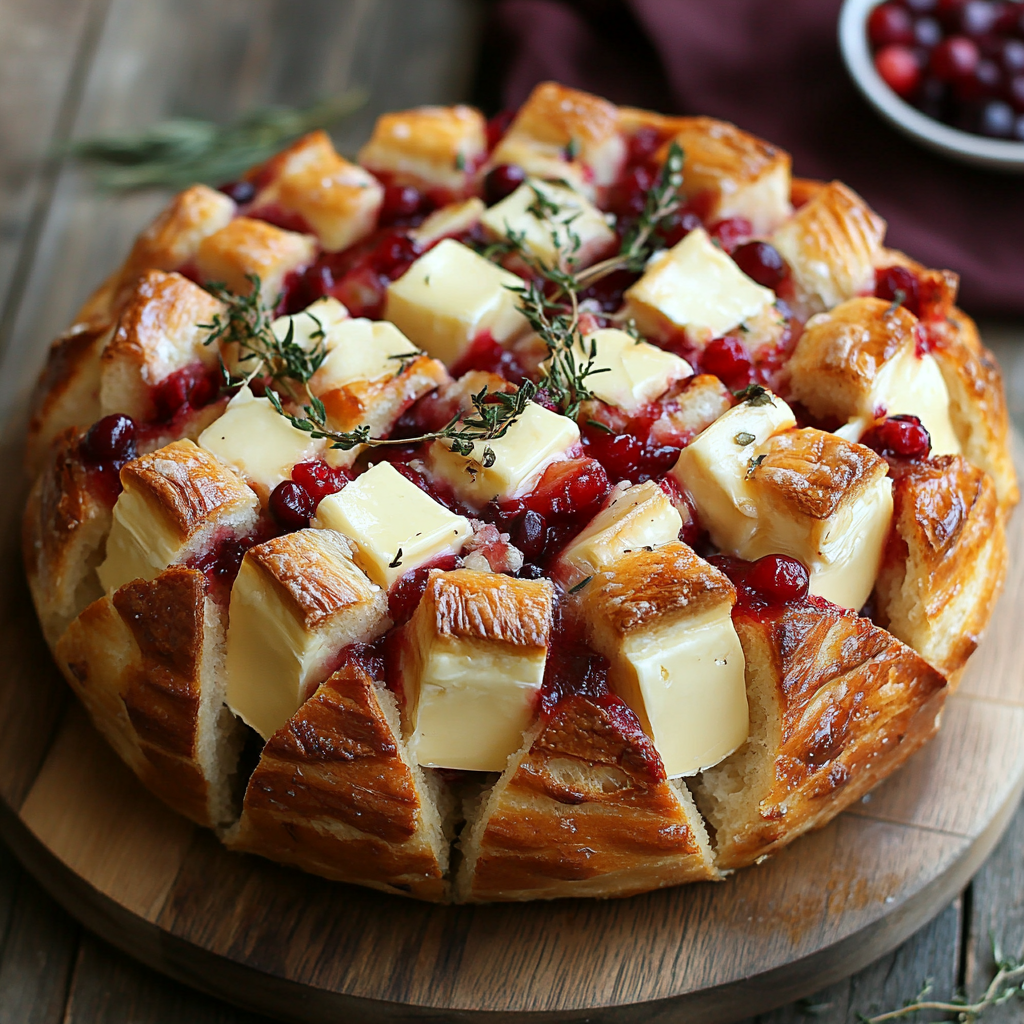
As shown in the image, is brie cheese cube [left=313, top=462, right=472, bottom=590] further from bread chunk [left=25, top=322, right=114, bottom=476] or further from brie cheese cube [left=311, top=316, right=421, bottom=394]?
bread chunk [left=25, top=322, right=114, bottom=476]

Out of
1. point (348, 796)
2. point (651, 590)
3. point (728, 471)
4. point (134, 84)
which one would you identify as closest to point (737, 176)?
point (728, 471)

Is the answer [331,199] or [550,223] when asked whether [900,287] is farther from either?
[331,199]

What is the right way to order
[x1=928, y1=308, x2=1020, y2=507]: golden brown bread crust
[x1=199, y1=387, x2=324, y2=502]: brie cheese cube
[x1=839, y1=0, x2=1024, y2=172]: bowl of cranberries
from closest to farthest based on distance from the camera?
[x1=199, y1=387, x2=324, y2=502]: brie cheese cube → [x1=928, y1=308, x2=1020, y2=507]: golden brown bread crust → [x1=839, y1=0, x2=1024, y2=172]: bowl of cranberries

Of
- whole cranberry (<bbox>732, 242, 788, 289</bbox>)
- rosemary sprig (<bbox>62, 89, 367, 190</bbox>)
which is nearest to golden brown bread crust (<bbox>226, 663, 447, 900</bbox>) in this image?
whole cranberry (<bbox>732, 242, 788, 289</bbox>)

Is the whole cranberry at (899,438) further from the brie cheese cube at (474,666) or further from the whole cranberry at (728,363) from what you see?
the brie cheese cube at (474,666)

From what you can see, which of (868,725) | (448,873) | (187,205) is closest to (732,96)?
(187,205)

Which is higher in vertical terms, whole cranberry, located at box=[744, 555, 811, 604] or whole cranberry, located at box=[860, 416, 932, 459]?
whole cranberry, located at box=[860, 416, 932, 459]
